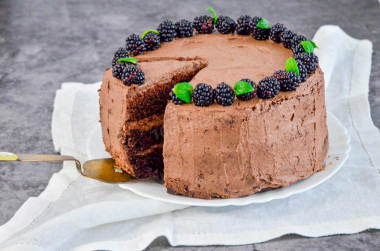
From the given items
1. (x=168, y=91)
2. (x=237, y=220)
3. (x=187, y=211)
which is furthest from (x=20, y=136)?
(x=237, y=220)

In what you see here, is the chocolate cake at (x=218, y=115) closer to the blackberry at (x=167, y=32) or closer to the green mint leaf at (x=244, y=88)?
the green mint leaf at (x=244, y=88)

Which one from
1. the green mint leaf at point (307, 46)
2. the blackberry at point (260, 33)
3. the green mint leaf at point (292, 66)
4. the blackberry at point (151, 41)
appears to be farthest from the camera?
the blackberry at point (260, 33)

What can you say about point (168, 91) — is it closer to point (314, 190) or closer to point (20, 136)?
point (314, 190)

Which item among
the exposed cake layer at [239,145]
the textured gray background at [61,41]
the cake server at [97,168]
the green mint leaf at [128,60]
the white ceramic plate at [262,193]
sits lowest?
the textured gray background at [61,41]

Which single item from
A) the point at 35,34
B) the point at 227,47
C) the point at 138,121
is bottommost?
the point at 35,34

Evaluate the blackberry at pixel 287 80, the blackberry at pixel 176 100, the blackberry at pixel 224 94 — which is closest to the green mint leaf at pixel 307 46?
the blackberry at pixel 287 80

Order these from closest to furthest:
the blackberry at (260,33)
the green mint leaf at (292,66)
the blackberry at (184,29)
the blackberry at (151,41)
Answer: the green mint leaf at (292,66) < the blackberry at (151,41) < the blackberry at (260,33) < the blackberry at (184,29)

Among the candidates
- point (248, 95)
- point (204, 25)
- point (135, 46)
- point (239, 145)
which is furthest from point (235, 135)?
point (204, 25)
